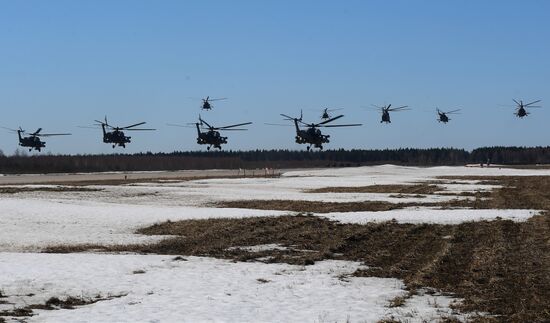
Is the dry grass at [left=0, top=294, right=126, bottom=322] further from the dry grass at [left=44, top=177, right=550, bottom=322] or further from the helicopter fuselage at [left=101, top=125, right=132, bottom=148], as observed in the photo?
the helicopter fuselage at [left=101, top=125, right=132, bottom=148]

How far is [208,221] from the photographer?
3116cm

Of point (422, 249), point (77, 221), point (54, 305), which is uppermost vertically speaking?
point (77, 221)

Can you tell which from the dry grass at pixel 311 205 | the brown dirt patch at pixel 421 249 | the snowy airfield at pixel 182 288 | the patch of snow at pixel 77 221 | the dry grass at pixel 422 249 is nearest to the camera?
the snowy airfield at pixel 182 288

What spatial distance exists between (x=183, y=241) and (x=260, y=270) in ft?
24.6

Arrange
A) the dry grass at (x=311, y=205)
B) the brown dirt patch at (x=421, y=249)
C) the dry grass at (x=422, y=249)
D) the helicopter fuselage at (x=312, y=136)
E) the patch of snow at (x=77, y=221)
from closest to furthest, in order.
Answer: the dry grass at (x=422, y=249) → the brown dirt patch at (x=421, y=249) → the patch of snow at (x=77, y=221) → the dry grass at (x=311, y=205) → the helicopter fuselage at (x=312, y=136)

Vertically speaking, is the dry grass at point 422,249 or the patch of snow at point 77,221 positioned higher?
the patch of snow at point 77,221

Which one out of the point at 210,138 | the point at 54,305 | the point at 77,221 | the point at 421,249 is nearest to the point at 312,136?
the point at 210,138

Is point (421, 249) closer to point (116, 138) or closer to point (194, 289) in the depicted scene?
point (194, 289)

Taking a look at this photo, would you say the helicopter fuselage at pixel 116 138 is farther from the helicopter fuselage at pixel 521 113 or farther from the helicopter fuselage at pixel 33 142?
the helicopter fuselage at pixel 521 113

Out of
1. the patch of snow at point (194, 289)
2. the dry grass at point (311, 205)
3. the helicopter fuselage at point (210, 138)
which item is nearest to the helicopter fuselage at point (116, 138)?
the helicopter fuselage at point (210, 138)

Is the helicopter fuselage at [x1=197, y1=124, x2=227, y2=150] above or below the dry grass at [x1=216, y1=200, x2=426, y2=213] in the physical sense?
above

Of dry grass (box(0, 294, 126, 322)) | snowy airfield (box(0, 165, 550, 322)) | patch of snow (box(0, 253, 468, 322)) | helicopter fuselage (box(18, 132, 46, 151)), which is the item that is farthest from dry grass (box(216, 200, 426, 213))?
helicopter fuselage (box(18, 132, 46, 151))

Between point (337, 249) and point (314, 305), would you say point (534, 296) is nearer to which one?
point (314, 305)

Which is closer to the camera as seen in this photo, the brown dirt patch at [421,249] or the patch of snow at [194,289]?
the patch of snow at [194,289]
